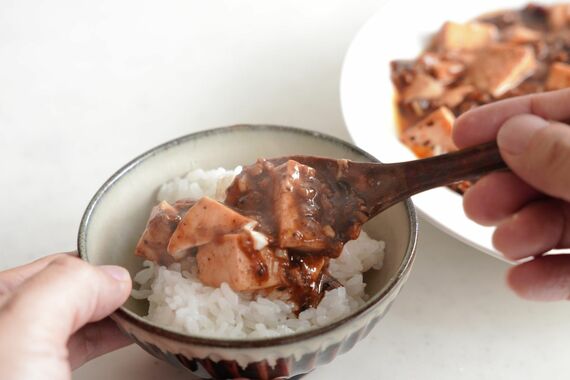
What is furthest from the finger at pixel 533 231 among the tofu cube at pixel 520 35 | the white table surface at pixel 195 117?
the tofu cube at pixel 520 35

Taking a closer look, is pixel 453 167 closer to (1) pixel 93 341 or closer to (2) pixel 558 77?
(1) pixel 93 341

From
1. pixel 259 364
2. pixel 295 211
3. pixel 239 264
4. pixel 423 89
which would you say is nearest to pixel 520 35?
pixel 423 89

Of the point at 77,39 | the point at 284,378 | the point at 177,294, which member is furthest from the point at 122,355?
the point at 77,39

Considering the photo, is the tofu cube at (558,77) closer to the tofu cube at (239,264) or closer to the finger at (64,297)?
the tofu cube at (239,264)

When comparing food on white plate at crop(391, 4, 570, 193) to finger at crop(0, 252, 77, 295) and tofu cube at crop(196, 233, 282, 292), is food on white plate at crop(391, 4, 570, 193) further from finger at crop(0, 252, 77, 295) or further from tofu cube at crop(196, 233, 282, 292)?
finger at crop(0, 252, 77, 295)

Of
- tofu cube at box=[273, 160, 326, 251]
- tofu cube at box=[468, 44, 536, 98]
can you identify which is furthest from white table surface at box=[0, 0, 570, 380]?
tofu cube at box=[468, 44, 536, 98]

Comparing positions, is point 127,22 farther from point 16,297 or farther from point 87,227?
point 16,297

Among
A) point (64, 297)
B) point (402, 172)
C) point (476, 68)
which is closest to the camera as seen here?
point (64, 297)
